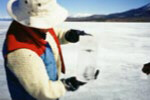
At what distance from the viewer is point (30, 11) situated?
1.37 m

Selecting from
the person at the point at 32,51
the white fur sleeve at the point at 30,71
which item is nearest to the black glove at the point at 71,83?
the person at the point at 32,51

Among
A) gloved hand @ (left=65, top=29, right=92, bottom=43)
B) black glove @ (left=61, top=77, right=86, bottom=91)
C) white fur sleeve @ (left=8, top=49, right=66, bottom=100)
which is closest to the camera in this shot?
white fur sleeve @ (left=8, top=49, right=66, bottom=100)

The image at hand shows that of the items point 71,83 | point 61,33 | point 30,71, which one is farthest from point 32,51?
point 61,33

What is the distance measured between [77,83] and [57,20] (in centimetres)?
41

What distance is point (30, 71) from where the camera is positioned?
1.28m

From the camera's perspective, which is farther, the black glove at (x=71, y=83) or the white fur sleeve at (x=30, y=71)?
the black glove at (x=71, y=83)

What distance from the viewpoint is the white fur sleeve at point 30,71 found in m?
1.28

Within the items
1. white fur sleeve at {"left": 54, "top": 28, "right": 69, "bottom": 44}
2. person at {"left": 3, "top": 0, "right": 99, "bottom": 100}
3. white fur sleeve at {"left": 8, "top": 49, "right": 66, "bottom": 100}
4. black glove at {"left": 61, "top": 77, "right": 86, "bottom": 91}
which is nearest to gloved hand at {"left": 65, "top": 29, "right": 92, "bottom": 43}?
white fur sleeve at {"left": 54, "top": 28, "right": 69, "bottom": 44}

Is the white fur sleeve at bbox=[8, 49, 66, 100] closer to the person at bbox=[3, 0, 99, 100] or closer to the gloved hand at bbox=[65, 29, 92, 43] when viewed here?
the person at bbox=[3, 0, 99, 100]

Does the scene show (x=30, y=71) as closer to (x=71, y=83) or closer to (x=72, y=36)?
(x=71, y=83)

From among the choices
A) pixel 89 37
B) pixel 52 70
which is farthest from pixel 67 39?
pixel 52 70

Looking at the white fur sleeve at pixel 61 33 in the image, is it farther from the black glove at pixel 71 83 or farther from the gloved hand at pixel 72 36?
the black glove at pixel 71 83

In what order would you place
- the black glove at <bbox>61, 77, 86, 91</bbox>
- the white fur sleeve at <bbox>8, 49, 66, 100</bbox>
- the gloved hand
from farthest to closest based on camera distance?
the gloved hand → the black glove at <bbox>61, 77, 86, 91</bbox> → the white fur sleeve at <bbox>8, 49, 66, 100</bbox>

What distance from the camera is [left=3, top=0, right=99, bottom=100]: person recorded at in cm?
130
